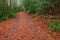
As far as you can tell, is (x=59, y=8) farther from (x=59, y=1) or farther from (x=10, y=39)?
(x=10, y=39)

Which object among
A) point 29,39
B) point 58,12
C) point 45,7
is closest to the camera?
point 29,39

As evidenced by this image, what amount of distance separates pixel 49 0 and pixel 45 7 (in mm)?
1431

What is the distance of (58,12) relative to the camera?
21.2 m

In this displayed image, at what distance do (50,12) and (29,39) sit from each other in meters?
12.9

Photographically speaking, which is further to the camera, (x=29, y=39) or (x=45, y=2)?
(x=45, y=2)

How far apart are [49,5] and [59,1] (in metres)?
1.73

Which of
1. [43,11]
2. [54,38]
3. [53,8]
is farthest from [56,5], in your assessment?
[54,38]

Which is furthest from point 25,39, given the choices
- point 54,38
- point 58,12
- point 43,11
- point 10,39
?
point 43,11

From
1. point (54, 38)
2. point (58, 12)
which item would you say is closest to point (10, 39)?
point (54, 38)

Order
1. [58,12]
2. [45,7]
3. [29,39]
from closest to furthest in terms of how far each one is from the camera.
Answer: [29,39]
[58,12]
[45,7]

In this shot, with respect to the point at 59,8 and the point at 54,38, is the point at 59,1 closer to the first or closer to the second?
the point at 59,8

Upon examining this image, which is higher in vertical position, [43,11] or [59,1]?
[59,1]

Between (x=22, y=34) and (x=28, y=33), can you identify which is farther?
(x=28, y=33)

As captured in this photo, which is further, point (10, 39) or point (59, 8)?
point (59, 8)
